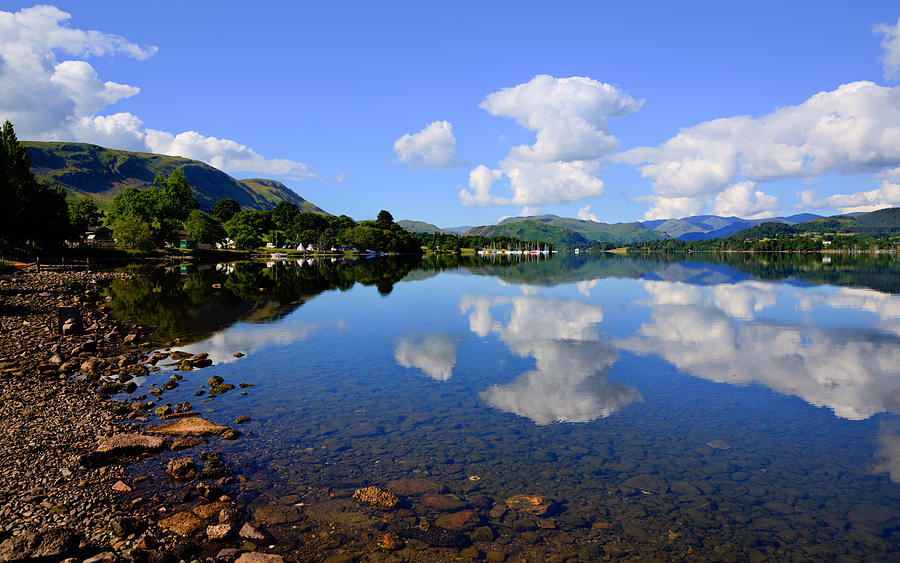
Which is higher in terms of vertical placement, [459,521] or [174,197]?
[174,197]

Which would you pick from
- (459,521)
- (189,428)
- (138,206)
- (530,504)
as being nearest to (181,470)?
(189,428)

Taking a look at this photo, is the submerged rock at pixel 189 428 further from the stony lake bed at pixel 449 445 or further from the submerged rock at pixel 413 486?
the submerged rock at pixel 413 486

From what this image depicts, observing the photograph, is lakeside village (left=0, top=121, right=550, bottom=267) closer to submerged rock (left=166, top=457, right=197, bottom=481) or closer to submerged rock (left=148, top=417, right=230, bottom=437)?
submerged rock (left=148, top=417, right=230, bottom=437)

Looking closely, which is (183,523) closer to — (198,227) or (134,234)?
(134,234)

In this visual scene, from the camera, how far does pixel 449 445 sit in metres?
18.6

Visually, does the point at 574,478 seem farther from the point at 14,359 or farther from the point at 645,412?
the point at 14,359

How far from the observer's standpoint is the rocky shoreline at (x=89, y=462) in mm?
11514

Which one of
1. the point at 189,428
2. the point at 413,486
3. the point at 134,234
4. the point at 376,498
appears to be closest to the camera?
the point at 376,498

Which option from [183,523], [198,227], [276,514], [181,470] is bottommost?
[276,514]

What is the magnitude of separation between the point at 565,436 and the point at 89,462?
16.6m

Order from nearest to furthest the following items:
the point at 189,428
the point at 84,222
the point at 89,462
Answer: the point at 89,462 < the point at 189,428 < the point at 84,222

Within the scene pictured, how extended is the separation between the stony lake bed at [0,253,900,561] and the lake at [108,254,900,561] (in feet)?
0.33

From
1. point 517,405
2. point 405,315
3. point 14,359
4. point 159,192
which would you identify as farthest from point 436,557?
point 159,192

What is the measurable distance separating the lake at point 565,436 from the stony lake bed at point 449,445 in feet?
0.33
